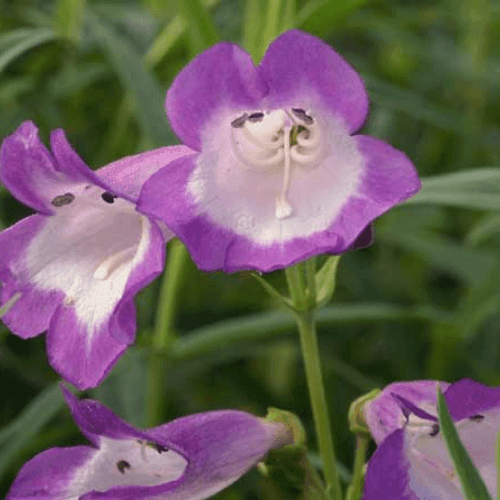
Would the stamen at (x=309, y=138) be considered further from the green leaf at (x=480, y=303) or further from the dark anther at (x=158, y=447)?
the green leaf at (x=480, y=303)

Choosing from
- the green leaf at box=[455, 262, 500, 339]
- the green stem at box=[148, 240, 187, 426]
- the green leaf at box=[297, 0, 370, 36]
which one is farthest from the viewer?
the green leaf at box=[455, 262, 500, 339]

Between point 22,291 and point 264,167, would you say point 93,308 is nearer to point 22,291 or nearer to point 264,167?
point 22,291

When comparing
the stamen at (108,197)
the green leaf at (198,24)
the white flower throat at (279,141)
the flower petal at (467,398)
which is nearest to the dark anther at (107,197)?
the stamen at (108,197)

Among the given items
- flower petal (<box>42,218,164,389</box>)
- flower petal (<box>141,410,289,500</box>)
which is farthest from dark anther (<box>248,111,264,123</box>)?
flower petal (<box>141,410,289,500</box>)

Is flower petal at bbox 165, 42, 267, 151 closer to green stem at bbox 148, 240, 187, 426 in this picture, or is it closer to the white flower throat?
the white flower throat

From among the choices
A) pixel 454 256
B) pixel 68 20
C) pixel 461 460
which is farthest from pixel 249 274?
pixel 461 460

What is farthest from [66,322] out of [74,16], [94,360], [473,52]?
[473,52]
